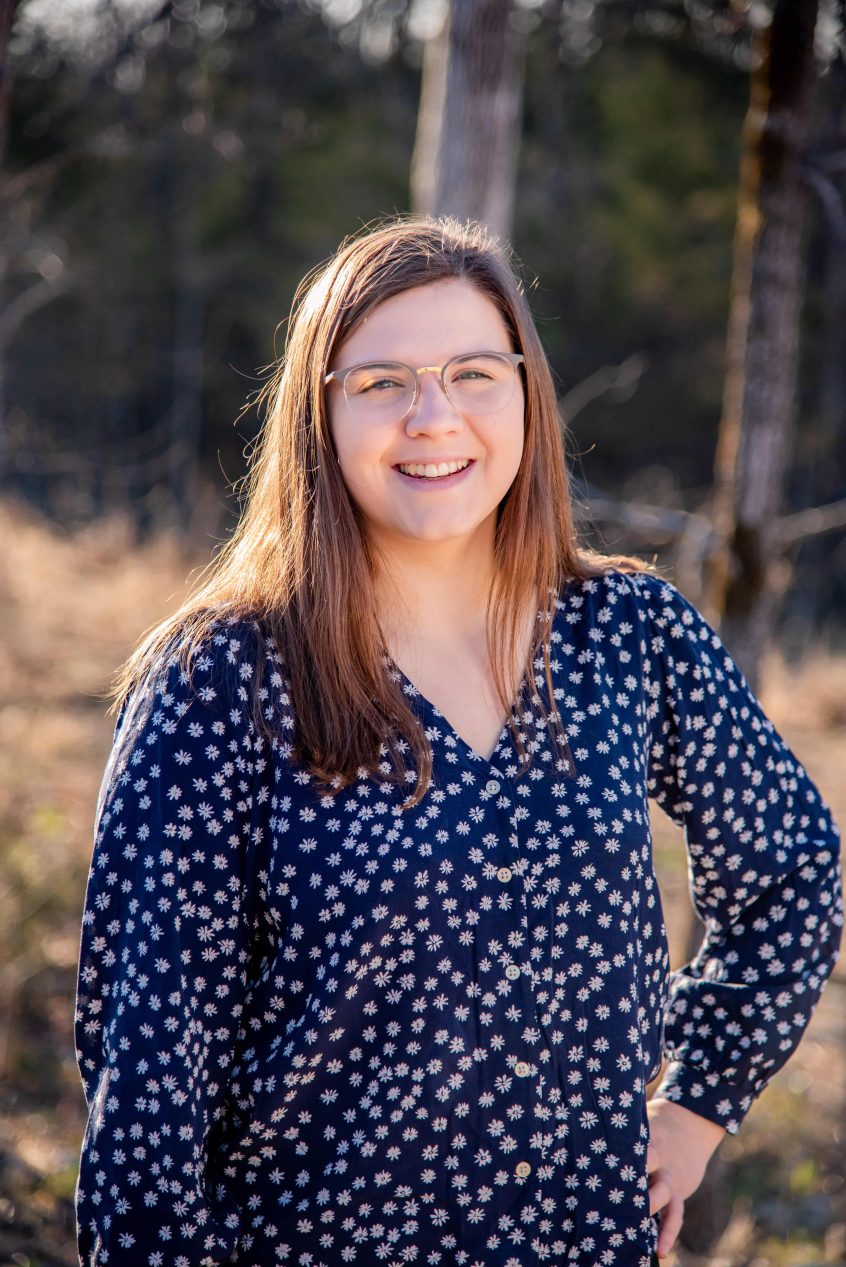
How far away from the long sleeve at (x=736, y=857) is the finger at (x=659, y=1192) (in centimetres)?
14

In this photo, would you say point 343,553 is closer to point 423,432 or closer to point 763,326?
point 423,432

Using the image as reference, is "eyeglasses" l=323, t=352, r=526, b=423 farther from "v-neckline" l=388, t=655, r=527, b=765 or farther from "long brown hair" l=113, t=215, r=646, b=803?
"v-neckline" l=388, t=655, r=527, b=765

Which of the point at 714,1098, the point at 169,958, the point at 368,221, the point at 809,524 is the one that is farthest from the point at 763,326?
the point at 368,221

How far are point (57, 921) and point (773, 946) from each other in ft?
10.8

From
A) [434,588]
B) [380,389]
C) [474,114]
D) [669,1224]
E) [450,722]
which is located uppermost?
[474,114]

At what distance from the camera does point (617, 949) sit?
4.97ft

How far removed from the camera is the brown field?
288cm

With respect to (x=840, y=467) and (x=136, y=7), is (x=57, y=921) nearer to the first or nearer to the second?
(x=136, y=7)

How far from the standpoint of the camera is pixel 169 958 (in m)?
1.38

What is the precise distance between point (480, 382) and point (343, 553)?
31 centimetres

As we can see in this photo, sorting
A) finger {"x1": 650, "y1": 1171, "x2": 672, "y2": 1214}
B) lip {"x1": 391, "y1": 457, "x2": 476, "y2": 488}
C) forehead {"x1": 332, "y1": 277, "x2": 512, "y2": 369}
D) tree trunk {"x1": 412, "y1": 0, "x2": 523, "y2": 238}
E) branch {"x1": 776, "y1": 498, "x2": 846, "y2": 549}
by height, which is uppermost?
tree trunk {"x1": 412, "y1": 0, "x2": 523, "y2": 238}

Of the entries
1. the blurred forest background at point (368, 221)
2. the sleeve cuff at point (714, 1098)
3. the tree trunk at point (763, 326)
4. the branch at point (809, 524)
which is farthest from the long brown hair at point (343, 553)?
the branch at point (809, 524)

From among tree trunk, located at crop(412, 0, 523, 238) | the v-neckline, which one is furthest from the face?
tree trunk, located at crop(412, 0, 523, 238)

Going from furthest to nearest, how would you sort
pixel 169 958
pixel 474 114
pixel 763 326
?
pixel 474 114 < pixel 763 326 < pixel 169 958
